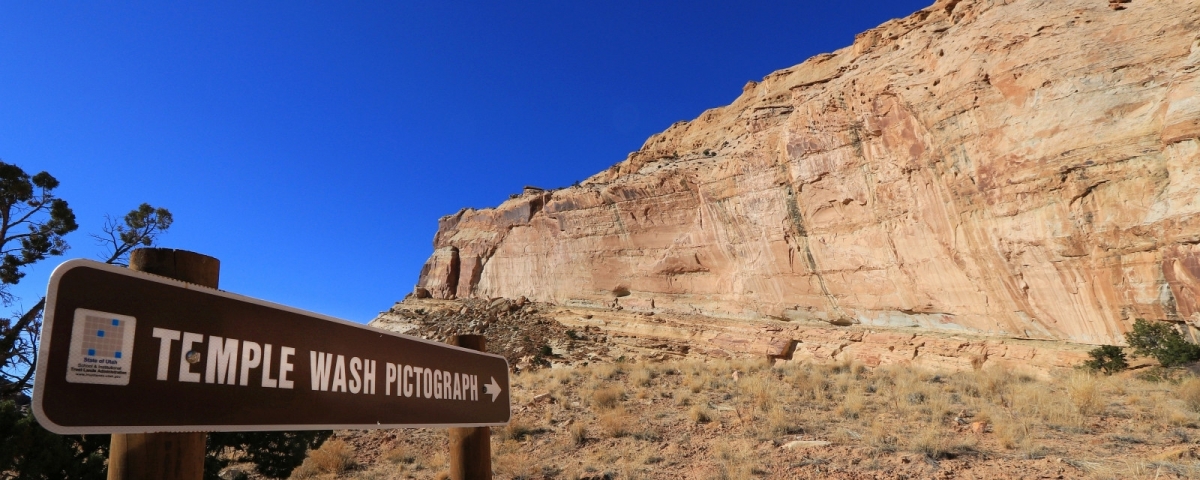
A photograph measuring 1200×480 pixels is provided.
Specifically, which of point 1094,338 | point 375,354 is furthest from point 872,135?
point 375,354

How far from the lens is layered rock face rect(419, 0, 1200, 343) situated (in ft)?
45.3

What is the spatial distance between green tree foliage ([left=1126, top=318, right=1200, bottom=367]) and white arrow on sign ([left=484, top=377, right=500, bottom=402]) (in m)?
16.1

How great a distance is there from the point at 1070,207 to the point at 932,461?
12.4 metres

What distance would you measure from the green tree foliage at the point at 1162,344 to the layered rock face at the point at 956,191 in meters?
0.44

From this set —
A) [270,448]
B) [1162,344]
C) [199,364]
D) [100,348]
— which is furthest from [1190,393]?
[270,448]

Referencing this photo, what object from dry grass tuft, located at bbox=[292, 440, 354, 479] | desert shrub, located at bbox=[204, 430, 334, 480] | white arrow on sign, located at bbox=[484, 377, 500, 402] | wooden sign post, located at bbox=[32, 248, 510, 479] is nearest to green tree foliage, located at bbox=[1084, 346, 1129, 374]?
white arrow on sign, located at bbox=[484, 377, 500, 402]

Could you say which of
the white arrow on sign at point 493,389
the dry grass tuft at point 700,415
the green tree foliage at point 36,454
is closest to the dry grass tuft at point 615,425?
the dry grass tuft at point 700,415

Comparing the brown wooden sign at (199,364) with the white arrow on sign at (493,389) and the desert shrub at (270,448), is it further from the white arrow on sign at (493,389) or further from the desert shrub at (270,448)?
the desert shrub at (270,448)

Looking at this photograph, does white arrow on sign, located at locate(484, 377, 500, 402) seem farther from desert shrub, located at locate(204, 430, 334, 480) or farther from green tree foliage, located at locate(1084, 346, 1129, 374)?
green tree foliage, located at locate(1084, 346, 1129, 374)

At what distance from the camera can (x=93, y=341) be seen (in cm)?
138

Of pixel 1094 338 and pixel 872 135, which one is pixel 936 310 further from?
pixel 872 135

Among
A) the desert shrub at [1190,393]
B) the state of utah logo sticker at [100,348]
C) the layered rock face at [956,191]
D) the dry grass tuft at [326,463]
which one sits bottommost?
the desert shrub at [1190,393]

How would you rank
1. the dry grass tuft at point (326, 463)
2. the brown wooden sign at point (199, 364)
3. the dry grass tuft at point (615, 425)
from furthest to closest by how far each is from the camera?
the dry grass tuft at point (615, 425) < the dry grass tuft at point (326, 463) < the brown wooden sign at point (199, 364)

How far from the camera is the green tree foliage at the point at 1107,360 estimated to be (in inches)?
528
